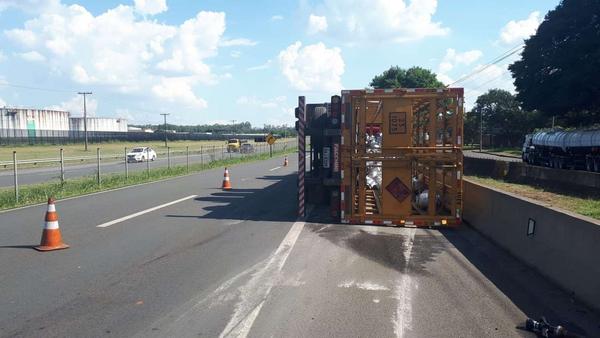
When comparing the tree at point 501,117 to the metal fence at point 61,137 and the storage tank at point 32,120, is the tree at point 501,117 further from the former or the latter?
the storage tank at point 32,120

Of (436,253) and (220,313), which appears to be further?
(436,253)

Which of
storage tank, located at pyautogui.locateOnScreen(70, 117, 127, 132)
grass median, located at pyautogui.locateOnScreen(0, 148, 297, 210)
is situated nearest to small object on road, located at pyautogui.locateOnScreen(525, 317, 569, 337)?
grass median, located at pyautogui.locateOnScreen(0, 148, 297, 210)

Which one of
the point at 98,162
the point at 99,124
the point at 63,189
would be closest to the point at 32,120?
the point at 99,124

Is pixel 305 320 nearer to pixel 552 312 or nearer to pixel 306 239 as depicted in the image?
pixel 552 312

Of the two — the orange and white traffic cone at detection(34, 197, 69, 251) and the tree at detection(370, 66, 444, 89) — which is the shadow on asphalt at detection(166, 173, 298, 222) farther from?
the tree at detection(370, 66, 444, 89)

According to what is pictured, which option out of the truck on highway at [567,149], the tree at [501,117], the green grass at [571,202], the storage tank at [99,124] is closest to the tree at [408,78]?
the tree at [501,117]

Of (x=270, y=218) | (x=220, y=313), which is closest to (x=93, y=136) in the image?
(x=270, y=218)

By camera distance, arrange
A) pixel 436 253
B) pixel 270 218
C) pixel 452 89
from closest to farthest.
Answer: pixel 436 253 < pixel 452 89 < pixel 270 218

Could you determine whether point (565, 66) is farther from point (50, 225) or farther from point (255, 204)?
point (50, 225)

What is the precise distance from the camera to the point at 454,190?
1228cm

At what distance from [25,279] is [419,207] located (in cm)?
903

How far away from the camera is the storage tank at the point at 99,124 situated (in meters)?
132

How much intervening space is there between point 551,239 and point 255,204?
398 inches

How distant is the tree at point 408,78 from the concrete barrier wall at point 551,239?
56594 mm
